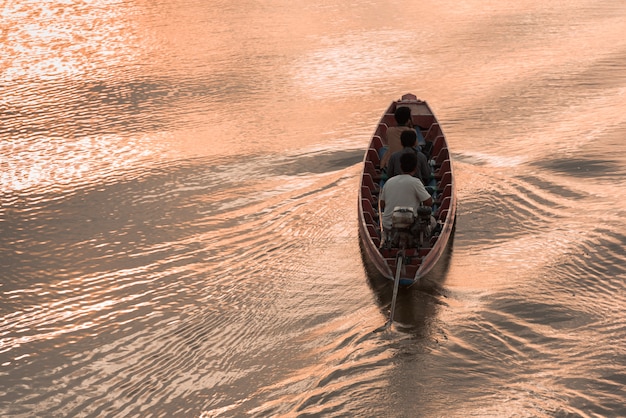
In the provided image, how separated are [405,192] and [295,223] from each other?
2.76m

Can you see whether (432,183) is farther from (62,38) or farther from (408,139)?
(62,38)

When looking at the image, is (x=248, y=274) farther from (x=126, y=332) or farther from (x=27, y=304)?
(x=27, y=304)

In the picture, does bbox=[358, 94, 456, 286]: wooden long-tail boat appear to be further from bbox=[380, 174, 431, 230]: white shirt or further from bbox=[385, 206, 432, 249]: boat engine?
bbox=[380, 174, 431, 230]: white shirt

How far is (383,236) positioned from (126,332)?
3.39 metres

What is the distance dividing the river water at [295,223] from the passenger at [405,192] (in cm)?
108

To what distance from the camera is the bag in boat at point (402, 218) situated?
10.3 m

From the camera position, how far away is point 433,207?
11938 millimetres

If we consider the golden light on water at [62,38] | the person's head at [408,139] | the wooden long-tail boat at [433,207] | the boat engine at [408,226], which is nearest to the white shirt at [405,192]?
the boat engine at [408,226]

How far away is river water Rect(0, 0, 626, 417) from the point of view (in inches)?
372

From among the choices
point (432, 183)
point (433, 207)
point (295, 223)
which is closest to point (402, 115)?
point (432, 183)

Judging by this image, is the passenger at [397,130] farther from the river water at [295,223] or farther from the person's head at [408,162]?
the person's head at [408,162]

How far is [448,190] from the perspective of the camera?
11852 millimetres

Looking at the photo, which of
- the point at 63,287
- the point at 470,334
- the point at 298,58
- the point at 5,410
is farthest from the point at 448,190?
the point at 298,58

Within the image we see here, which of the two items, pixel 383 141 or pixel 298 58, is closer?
pixel 383 141
